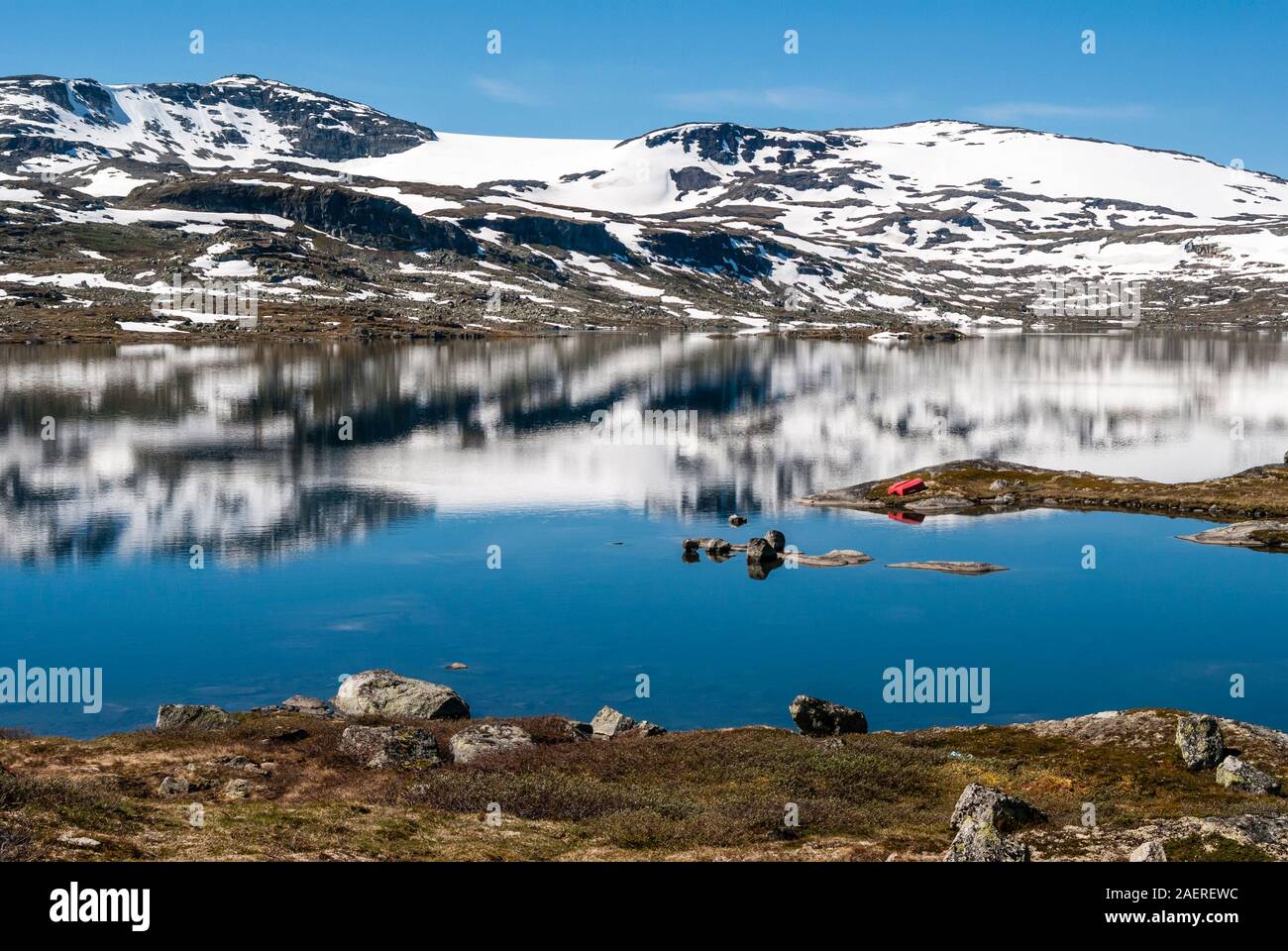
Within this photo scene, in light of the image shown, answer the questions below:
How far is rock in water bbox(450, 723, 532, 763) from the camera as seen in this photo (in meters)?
40.2

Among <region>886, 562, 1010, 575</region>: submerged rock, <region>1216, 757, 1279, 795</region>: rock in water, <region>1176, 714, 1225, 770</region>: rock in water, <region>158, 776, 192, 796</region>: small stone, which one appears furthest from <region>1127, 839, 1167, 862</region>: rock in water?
<region>886, 562, 1010, 575</region>: submerged rock

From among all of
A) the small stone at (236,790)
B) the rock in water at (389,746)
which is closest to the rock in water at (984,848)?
the rock in water at (389,746)

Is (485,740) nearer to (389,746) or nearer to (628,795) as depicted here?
(389,746)

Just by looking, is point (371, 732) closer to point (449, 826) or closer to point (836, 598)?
point (449, 826)

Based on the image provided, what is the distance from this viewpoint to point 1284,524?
95625mm

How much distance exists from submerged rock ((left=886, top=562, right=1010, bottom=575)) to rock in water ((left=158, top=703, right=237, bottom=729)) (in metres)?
52.8

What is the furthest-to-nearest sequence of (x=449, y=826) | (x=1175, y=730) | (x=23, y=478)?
(x=23, y=478), (x=1175, y=730), (x=449, y=826)

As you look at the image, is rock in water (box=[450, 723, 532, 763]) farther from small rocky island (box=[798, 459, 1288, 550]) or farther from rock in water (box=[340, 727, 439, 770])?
small rocky island (box=[798, 459, 1288, 550])

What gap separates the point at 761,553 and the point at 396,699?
41.9 m

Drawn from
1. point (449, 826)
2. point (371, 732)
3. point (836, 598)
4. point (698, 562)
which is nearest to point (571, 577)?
point (698, 562)
